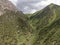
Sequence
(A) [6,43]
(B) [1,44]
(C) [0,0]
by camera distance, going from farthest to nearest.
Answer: (A) [6,43], (B) [1,44], (C) [0,0]

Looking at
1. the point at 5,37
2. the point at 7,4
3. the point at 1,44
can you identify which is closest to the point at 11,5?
the point at 7,4

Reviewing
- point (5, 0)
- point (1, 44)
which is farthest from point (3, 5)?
point (1, 44)

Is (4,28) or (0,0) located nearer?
(0,0)

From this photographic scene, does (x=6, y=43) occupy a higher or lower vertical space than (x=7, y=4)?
lower

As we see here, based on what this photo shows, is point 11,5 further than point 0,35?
No

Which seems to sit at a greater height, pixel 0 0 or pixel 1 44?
pixel 0 0

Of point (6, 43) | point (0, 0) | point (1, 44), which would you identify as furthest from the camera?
point (6, 43)

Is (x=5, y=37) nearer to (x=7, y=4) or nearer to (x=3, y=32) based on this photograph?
(x=3, y=32)

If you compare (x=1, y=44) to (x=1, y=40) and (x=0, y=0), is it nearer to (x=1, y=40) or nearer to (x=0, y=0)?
(x=1, y=40)
